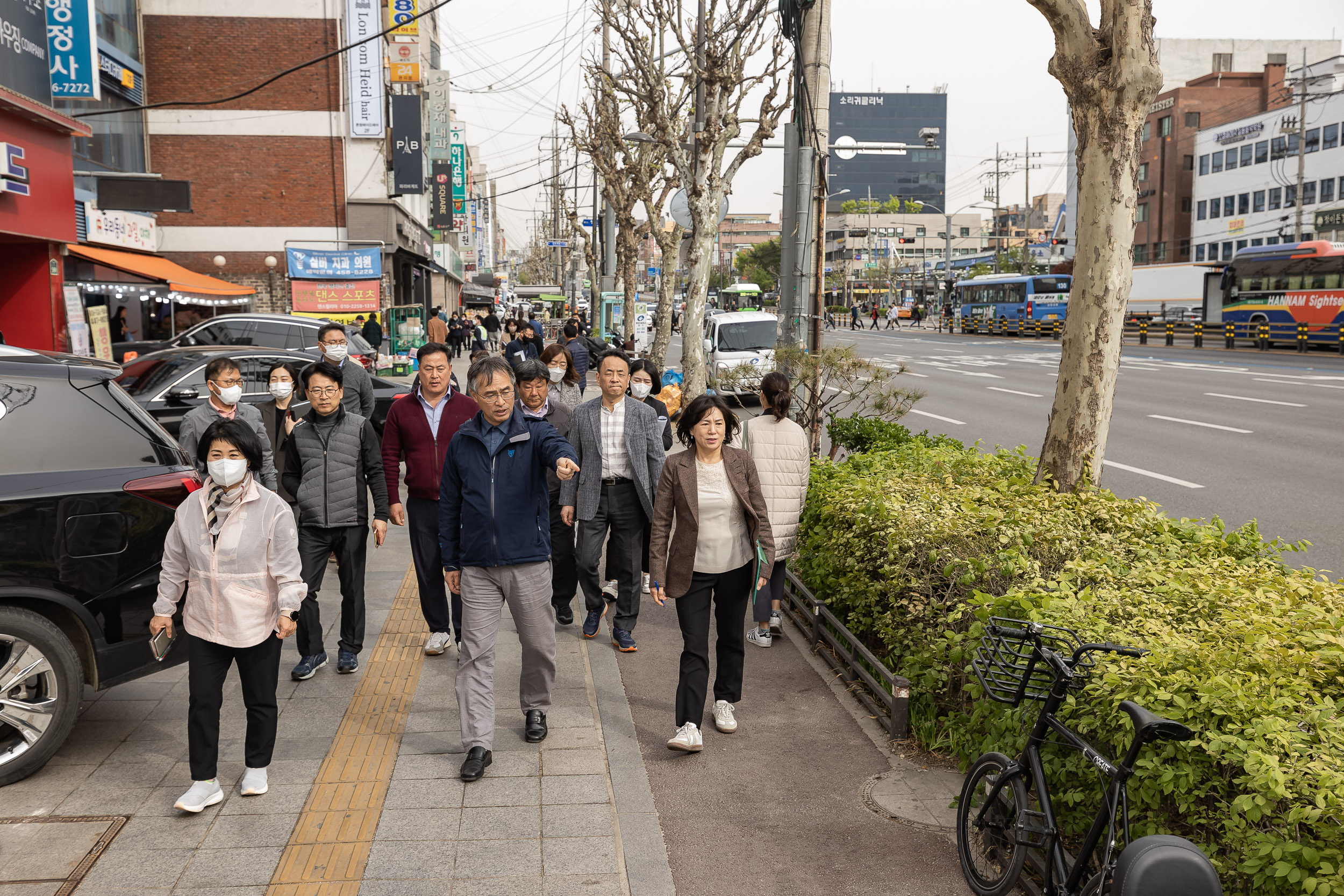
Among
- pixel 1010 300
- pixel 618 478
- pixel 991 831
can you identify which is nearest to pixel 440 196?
pixel 1010 300

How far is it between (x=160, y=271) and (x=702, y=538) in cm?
2127

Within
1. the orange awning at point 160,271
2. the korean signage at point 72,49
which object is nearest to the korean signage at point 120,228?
the orange awning at point 160,271

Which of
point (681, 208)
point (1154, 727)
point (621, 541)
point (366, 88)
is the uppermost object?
point (366, 88)

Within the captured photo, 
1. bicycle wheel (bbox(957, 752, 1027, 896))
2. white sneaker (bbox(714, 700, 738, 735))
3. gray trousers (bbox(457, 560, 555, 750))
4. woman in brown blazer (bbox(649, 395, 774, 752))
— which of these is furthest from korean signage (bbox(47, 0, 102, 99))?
bicycle wheel (bbox(957, 752, 1027, 896))

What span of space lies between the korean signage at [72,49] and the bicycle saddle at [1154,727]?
17092 mm

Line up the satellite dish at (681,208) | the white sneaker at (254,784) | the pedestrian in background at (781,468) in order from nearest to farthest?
the white sneaker at (254,784) → the pedestrian in background at (781,468) → the satellite dish at (681,208)

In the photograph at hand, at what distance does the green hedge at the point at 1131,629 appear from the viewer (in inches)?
117

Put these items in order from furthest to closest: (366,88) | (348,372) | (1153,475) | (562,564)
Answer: (366,88) → (1153,475) → (348,372) → (562,564)

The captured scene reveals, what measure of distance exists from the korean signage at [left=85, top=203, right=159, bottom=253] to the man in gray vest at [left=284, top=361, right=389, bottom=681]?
16.6 m

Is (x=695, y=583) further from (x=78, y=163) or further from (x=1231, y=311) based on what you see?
(x=1231, y=311)

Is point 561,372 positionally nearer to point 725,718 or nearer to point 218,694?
point 725,718

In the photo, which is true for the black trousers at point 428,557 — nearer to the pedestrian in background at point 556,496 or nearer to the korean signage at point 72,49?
the pedestrian in background at point 556,496

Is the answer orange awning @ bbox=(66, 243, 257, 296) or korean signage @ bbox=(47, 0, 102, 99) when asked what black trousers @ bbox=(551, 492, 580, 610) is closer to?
korean signage @ bbox=(47, 0, 102, 99)

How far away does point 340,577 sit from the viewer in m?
6.20
